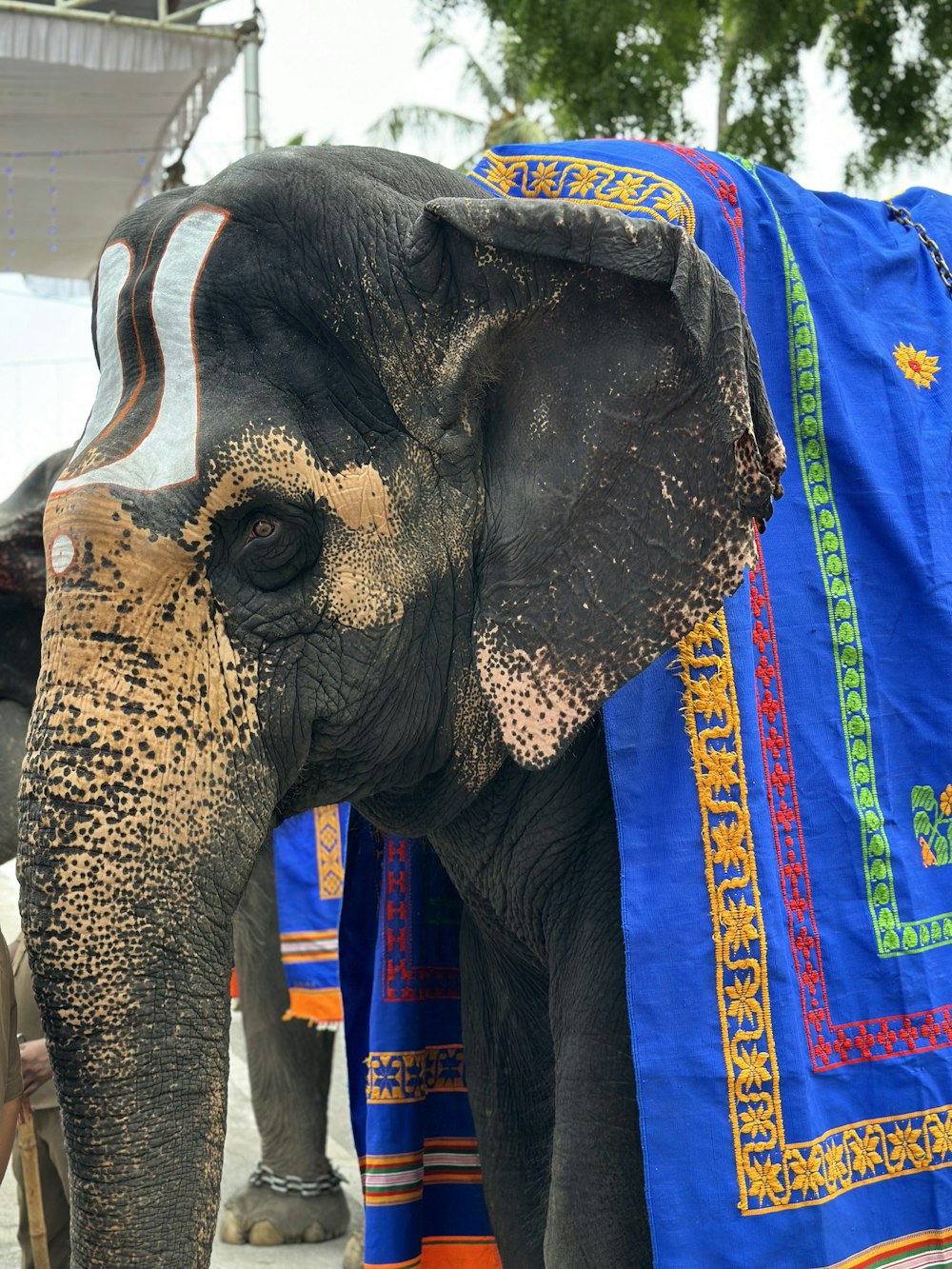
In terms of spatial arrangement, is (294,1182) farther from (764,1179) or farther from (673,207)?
(673,207)

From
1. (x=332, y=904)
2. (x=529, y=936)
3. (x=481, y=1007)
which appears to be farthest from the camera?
(x=332, y=904)

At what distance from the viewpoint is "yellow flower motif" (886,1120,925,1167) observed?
5.53ft

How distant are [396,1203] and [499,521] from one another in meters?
0.92

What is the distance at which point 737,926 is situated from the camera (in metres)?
1.61

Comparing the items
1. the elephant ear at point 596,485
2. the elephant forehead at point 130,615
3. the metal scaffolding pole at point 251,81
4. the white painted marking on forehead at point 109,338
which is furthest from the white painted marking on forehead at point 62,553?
the metal scaffolding pole at point 251,81

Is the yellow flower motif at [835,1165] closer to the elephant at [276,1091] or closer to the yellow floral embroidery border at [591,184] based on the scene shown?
the yellow floral embroidery border at [591,184]

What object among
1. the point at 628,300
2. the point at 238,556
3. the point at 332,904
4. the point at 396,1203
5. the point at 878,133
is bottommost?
the point at 396,1203

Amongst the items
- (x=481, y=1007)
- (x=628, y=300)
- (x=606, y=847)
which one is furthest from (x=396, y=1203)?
(x=628, y=300)

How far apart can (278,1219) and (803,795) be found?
2.21 m

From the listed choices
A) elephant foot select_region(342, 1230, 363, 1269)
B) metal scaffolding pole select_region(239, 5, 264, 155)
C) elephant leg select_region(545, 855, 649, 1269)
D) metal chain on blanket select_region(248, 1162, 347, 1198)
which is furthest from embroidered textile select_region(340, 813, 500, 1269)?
metal scaffolding pole select_region(239, 5, 264, 155)

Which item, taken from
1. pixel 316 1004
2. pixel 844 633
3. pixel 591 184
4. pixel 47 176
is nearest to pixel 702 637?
pixel 844 633

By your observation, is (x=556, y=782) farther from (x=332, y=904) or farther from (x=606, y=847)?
(x=332, y=904)

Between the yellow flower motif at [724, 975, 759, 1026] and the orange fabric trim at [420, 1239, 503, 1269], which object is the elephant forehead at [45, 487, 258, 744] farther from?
the orange fabric trim at [420, 1239, 503, 1269]

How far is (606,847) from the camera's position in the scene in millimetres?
1714
